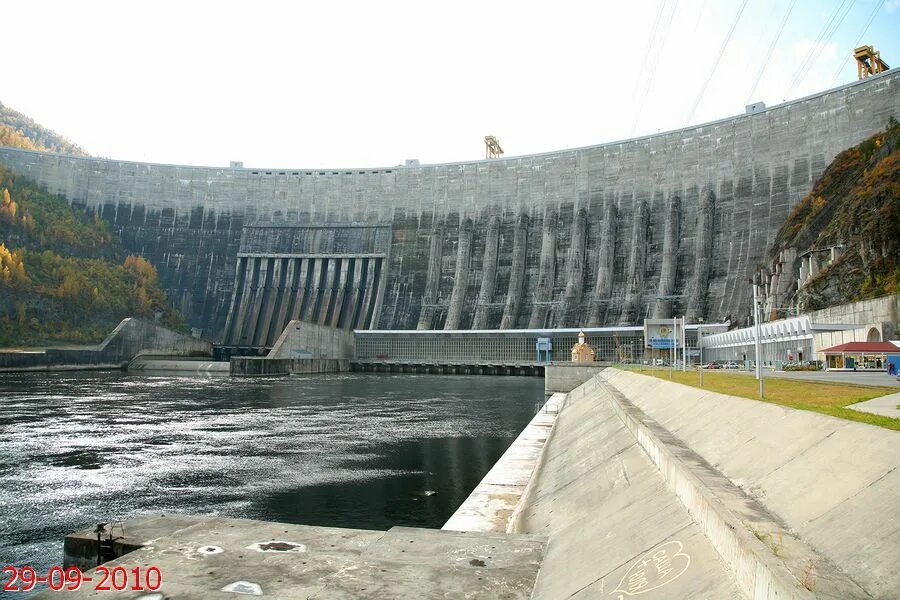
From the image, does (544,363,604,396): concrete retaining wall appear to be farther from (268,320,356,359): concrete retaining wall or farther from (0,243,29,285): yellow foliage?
(0,243,29,285): yellow foliage

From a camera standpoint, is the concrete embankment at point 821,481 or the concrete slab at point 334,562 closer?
the concrete embankment at point 821,481

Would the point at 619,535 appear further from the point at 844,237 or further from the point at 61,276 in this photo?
the point at 61,276

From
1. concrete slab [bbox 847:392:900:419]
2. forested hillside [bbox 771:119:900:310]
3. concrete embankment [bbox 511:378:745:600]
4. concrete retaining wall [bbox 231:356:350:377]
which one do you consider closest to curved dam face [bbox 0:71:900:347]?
forested hillside [bbox 771:119:900:310]

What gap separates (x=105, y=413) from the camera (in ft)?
81.4

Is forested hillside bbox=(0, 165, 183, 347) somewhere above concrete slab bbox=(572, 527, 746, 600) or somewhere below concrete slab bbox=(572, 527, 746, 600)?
above

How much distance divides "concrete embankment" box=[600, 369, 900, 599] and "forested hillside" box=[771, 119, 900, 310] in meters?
32.7

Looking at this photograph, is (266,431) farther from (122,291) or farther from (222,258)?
(222,258)

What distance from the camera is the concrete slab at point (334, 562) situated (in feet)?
17.6

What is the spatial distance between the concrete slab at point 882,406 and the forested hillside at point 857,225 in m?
29.1

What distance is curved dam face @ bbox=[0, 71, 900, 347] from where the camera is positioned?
62.1m

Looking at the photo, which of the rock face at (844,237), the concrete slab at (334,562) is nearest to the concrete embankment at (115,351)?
the rock face at (844,237)

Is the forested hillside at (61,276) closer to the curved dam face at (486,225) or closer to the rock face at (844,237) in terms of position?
the curved dam face at (486,225)

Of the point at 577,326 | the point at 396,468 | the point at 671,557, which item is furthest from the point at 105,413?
the point at 577,326

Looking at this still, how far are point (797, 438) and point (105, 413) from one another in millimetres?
24962
